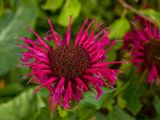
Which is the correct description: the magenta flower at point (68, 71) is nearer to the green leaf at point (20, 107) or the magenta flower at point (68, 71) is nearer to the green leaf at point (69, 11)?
the green leaf at point (20, 107)

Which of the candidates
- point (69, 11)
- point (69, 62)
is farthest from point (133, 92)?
point (69, 62)

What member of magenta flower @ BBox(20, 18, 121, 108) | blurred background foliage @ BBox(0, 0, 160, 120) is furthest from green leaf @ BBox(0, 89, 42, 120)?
magenta flower @ BBox(20, 18, 121, 108)

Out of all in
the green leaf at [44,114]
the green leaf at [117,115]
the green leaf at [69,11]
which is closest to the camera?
the green leaf at [44,114]

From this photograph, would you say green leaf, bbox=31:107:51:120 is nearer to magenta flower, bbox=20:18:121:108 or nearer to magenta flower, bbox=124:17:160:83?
magenta flower, bbox=20:18:121:108

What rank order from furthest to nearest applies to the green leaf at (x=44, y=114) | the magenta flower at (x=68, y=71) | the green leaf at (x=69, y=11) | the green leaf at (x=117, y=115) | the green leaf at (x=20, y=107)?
the green leaf at (x=69, y=11), the green leaf at (x=117, y=115), the green leaf at (x=20, y=107), the green leaf at (x=44, y=114), the magenta flower at (x=68, y=71)

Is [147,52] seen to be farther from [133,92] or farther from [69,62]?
[69,62]

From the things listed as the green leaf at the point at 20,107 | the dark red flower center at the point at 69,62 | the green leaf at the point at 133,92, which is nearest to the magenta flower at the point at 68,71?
the dark red flower center at the point at 69,62
